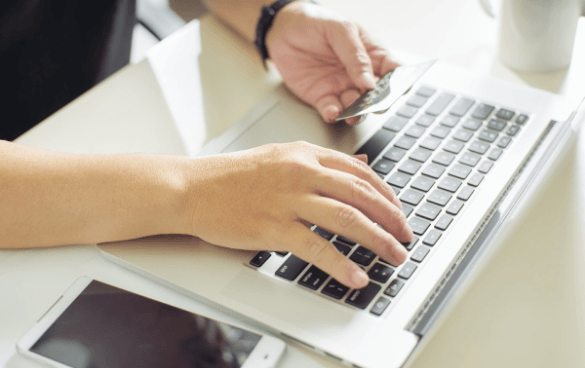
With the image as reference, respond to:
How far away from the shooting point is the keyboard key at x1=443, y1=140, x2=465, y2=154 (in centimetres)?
62

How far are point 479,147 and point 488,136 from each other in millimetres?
24

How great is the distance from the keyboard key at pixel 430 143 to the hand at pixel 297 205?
117mm

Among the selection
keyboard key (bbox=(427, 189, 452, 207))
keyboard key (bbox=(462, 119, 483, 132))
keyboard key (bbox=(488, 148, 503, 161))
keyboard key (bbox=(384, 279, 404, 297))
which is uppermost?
keyboard key (bbox=(384, 279, 404, 297))

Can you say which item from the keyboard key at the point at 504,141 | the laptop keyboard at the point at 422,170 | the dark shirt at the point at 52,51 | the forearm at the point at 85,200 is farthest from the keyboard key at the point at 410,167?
the dark shirt at the point at 52,51

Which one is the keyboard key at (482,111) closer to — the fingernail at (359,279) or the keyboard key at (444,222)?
the keyboard key at (444,222)

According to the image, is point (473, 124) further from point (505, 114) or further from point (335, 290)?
point (335, 290)

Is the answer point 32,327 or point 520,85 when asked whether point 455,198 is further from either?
point 32,327

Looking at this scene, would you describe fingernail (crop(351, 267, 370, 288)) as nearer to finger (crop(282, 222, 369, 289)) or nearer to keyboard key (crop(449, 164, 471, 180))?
finger (crop(282, 222, 369, 289))

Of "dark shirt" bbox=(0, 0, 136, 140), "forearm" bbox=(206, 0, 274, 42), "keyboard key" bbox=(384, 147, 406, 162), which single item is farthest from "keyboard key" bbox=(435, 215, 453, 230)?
"dark shirt" bbox=(0, 0, 136, 140)

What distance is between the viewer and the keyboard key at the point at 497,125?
2.10 feet

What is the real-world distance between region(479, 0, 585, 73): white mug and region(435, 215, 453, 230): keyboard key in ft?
1.12

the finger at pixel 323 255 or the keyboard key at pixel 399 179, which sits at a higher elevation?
the finger at pixel 323 255

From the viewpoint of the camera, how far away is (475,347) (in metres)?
0.50

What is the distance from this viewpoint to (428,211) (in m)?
0.55
